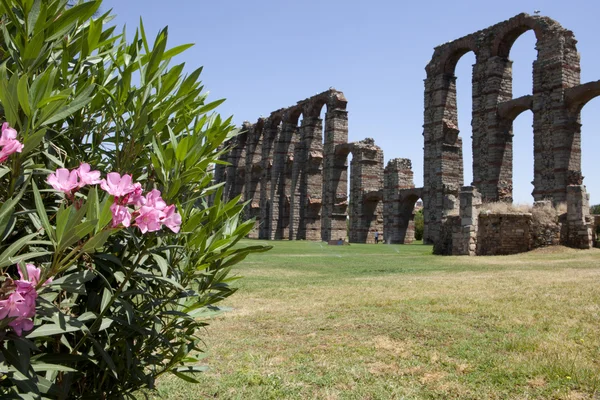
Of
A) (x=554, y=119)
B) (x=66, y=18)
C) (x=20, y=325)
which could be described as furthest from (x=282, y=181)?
(x=20, y=325)

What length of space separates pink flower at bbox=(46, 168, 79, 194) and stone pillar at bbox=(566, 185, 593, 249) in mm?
17411

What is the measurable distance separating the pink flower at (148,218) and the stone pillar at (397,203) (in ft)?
98.8

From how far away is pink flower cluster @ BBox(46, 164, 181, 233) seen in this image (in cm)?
116

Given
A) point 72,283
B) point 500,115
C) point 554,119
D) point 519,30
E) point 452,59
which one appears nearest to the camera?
point 72,283

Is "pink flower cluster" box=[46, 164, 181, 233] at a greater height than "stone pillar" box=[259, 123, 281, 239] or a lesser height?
lesser

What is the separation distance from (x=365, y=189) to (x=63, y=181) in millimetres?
32552

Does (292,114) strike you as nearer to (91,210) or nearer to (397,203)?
(397,203)

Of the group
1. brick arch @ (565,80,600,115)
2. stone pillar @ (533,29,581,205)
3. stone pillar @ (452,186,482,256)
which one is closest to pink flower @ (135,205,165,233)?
stone pillar @ (452,186,482,256)

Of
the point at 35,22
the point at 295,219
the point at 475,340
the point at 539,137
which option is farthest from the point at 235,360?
the point at 295,219

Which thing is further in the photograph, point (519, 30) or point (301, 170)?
point (301, 170)

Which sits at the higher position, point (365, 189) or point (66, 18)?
point (365, 189)

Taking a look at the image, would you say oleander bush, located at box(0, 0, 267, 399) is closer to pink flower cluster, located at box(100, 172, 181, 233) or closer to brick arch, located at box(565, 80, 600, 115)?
pink flower cluster, located at box(100, 172, 181, 233)

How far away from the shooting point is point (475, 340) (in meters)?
4.67

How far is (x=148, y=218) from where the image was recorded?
125cm
